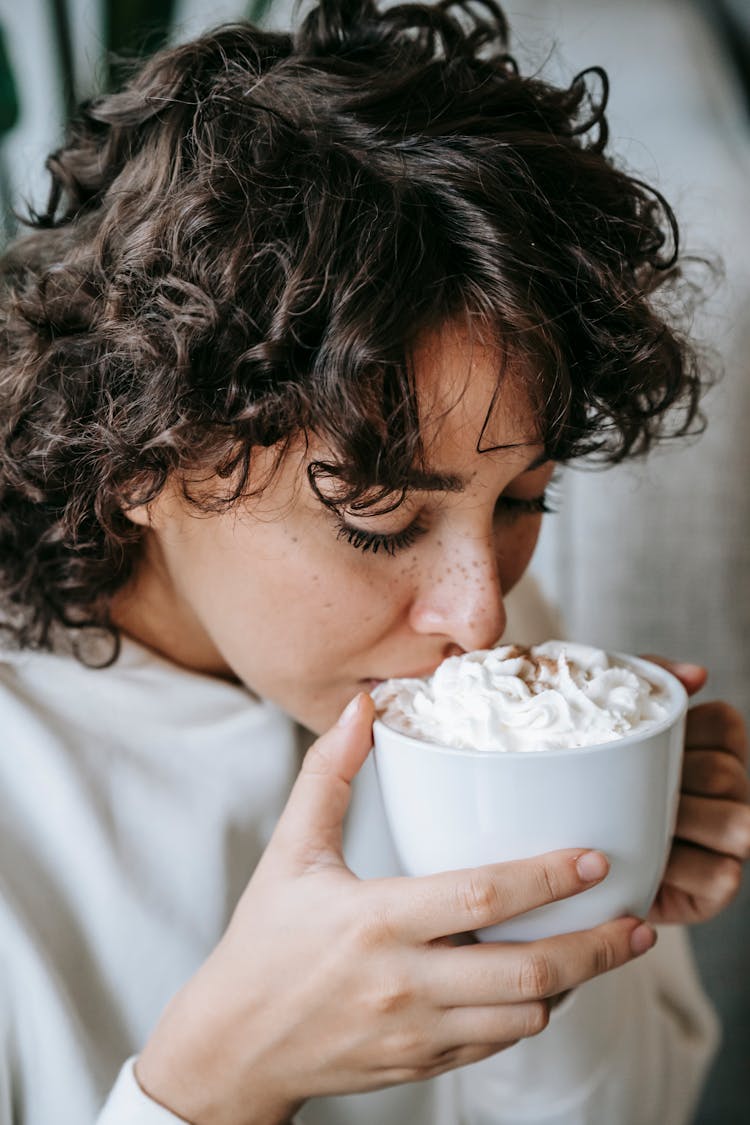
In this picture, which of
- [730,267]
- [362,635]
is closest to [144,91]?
[362,635]

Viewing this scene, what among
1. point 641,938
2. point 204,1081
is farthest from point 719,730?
point 204,1081

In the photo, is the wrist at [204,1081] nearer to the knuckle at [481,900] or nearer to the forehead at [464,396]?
the knuckle at [481,900]

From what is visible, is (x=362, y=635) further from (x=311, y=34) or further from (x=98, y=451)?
(x=311, y=34)

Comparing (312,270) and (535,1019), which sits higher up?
(312,270)

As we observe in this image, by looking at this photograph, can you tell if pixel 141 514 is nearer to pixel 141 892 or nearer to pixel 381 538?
pixel 381 538

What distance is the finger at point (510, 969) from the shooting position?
625 mm

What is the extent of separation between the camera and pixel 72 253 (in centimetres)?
81

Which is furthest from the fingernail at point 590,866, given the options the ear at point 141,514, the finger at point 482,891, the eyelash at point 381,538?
the ear at point 141,514

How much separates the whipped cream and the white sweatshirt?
27 centimetres

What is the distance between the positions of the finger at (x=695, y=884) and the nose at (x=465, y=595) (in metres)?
0.31

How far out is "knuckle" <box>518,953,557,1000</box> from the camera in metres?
0.63

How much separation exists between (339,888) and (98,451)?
39cm

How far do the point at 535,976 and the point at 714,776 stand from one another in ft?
1.09

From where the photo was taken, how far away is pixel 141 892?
0.86 metres
